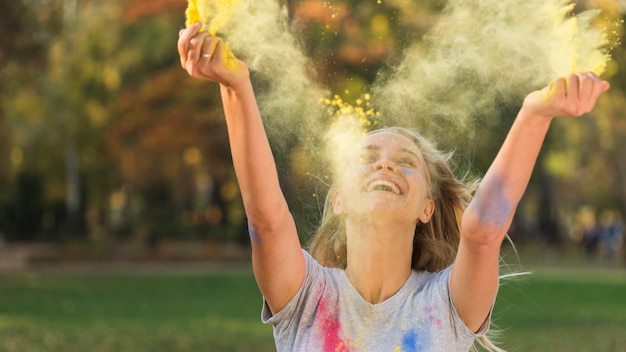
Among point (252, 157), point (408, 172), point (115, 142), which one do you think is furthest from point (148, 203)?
point (252, 157)

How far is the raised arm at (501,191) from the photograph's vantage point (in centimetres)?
284

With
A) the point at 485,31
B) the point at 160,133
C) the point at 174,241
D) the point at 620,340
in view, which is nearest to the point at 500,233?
the point at 485,31

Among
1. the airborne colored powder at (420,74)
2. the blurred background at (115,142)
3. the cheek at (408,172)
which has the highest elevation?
the airborne colored powder at (420,74)

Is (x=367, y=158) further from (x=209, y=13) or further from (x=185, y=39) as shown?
(x=185, y=39)

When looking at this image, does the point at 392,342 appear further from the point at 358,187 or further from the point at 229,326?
the point at 229,326

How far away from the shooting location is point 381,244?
3.35m

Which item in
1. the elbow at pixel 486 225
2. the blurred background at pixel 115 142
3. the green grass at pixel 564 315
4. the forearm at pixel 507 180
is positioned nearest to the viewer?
the forearm at pixel 507 180

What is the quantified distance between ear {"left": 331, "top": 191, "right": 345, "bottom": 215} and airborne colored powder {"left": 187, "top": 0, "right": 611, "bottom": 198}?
5.5 inches

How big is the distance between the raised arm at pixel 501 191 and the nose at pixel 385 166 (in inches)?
13.0

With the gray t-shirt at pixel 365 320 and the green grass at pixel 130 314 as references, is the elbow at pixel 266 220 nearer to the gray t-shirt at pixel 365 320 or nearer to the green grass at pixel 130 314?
the gray t-shirt at pixel 365 320

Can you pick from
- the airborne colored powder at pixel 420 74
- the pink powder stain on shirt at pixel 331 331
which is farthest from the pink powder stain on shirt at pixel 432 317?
the airborne colored powder at pixel 420 74

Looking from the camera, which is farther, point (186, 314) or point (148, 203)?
point (148, 203)

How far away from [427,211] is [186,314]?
524 inches

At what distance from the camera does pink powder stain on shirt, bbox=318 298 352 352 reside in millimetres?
3246
